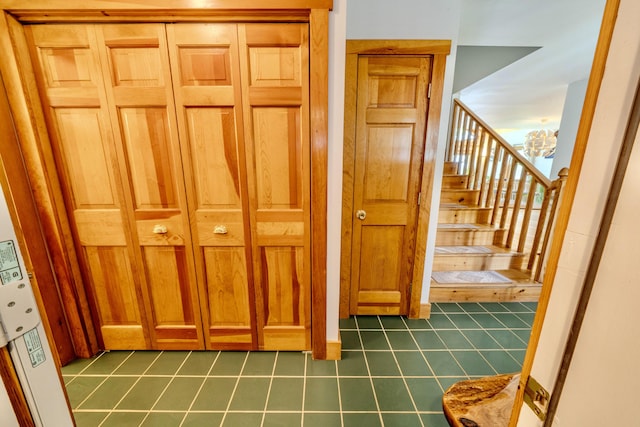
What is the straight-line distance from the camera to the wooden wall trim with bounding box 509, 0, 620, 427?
0.36 m

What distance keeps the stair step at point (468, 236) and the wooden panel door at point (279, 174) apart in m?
2.07

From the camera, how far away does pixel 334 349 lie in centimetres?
173

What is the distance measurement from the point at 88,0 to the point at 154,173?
0.92m

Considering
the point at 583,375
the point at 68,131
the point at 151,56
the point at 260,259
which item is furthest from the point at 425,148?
the point at 68,131

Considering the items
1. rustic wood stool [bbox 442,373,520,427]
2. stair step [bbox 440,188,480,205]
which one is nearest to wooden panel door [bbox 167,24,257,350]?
rustic wood stool [bbox 442,373,520,427]

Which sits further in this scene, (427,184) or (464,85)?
(464,85)

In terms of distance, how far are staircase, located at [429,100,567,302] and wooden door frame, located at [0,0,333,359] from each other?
181cm

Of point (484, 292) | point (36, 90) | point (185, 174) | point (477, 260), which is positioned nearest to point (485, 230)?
point (477, 260)

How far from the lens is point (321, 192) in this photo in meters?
1.49

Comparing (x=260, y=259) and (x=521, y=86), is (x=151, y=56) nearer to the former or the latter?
(x=260, y=259)

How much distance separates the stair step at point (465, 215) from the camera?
10.4 feet

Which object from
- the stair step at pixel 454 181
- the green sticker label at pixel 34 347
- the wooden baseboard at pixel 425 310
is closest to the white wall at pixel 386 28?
the wooden baseboard at pixel 425 310

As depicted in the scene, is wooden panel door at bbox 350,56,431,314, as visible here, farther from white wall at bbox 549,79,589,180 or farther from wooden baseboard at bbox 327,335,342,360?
white wall at bbox 549,79,589,180

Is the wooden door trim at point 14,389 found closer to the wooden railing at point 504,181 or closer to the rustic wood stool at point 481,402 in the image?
the rustic wood stool at point 481,402
